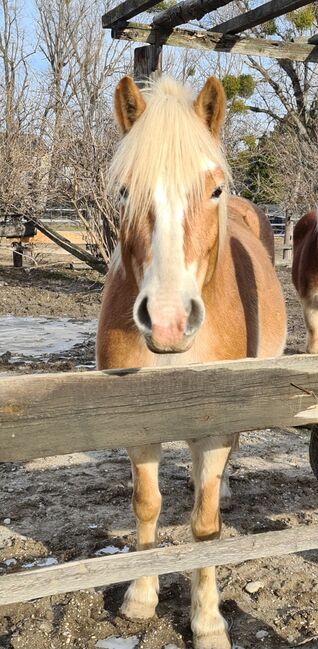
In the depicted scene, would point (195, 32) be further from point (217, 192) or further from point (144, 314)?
point (144, 314)

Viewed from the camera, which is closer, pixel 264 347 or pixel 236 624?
pixel 236 624

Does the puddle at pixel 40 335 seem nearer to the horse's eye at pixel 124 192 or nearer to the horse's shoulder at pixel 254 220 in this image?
the horse's shoulder at pixel 254 220

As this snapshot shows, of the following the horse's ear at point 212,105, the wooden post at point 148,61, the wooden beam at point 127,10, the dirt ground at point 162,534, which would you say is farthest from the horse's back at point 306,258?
the horse's ear at point 212,105

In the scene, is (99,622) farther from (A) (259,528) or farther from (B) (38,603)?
(A) (259,528)

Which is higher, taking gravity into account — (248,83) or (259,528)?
(248,83)

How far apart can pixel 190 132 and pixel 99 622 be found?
82.5 inches

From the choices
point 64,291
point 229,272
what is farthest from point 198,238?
point 64,291

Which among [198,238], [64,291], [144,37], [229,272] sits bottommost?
[64,291]

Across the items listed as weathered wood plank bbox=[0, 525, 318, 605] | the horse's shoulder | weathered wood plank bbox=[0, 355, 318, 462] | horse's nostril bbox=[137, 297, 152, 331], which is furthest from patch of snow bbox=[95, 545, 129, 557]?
the horse's shoulder

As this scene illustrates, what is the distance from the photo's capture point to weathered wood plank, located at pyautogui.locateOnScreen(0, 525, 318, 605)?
185 cm

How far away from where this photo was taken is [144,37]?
5.62 m

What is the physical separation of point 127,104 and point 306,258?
13.0ft

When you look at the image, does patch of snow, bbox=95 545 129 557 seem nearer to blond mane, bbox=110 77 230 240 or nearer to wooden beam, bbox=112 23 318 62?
blond mane, bbox=110 77 230 240

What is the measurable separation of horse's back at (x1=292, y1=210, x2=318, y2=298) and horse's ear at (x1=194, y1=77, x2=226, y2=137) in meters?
3.69
